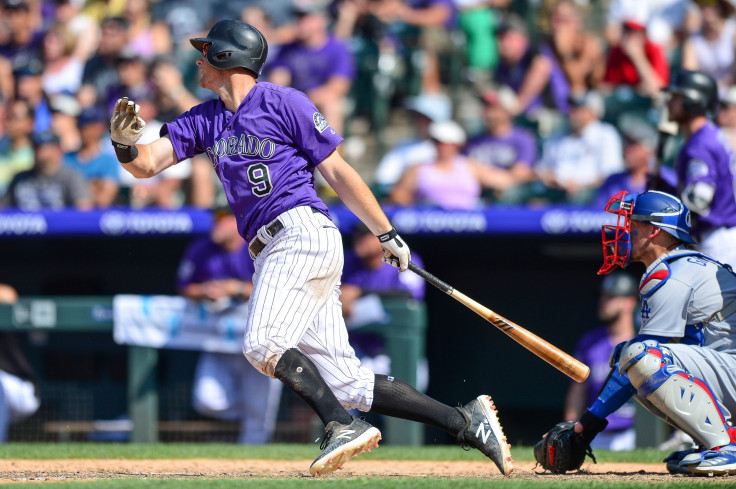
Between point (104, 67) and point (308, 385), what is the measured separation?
21.1 ft

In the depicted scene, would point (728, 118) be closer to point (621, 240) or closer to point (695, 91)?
point (695, 91)

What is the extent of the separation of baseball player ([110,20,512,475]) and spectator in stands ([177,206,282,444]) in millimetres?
2332

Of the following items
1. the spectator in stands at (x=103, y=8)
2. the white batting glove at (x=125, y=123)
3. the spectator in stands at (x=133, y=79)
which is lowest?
the white batting glove at (x=125, y=123)

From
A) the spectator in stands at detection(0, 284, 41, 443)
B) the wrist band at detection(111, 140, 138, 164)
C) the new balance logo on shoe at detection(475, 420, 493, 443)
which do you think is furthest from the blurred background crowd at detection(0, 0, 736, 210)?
the wrist band at detection(111, 140, 138, 164)

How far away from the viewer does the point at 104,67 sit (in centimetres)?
941

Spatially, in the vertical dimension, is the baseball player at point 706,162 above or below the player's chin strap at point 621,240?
above

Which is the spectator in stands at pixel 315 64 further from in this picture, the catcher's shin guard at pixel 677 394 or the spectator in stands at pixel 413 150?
the catcher's shin guard at pixel 677 394

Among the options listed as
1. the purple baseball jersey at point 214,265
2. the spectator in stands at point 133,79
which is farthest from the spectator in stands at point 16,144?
the purple baseball jersey at point 214,265

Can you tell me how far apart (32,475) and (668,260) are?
8.57ft

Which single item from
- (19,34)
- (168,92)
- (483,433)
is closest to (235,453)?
(483,433)

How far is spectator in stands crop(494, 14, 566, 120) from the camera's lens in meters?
8.50

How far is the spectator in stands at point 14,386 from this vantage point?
6.34m

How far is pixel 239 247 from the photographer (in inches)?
272

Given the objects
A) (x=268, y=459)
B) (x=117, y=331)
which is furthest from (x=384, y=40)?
(x=268, y=459)
